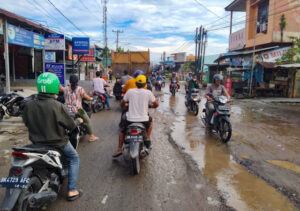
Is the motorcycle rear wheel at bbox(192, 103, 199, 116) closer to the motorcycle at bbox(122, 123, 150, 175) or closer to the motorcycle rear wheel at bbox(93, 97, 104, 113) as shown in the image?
the motorcycle rear wheel at bbox(93, 97, 104, 113)

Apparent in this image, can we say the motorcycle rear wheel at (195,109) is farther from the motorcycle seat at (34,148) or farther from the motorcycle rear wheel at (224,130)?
the motorcycle seat at (34,148)

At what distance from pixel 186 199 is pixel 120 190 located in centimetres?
95

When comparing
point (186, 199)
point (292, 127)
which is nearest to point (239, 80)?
point (292, 127)

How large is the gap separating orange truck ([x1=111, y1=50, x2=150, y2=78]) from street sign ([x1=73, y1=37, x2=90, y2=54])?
1.83m

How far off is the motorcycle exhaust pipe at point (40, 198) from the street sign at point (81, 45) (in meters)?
14.0

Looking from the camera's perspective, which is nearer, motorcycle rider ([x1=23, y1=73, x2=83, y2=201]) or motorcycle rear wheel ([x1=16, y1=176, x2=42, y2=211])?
motorcycle rear wheel ([x1=16, y1=176, x2=42, y2=211])

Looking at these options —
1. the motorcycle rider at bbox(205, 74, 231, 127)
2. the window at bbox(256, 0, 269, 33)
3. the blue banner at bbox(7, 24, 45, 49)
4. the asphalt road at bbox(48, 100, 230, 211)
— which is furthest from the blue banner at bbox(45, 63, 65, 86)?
the window at bbox(256, 0, 269, 33)

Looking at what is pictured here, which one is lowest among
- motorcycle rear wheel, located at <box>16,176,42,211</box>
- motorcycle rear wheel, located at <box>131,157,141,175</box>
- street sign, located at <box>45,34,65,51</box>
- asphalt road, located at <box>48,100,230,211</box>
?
asphalt road, located at <box>48,100,230,211</box>

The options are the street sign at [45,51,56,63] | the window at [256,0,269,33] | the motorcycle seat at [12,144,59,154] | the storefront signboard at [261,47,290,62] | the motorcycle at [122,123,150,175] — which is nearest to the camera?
A: the motorcycle seat at [12,144,59,154]

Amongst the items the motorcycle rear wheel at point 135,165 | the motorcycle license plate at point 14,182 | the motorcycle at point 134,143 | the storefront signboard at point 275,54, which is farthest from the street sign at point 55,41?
the storefront signboard at point 275,54

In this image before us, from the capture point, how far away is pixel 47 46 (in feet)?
31.0

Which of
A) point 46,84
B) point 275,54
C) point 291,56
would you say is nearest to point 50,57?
point 46,84

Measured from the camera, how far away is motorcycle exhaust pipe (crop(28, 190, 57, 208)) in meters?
2.47

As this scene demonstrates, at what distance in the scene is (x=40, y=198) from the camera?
254cm
